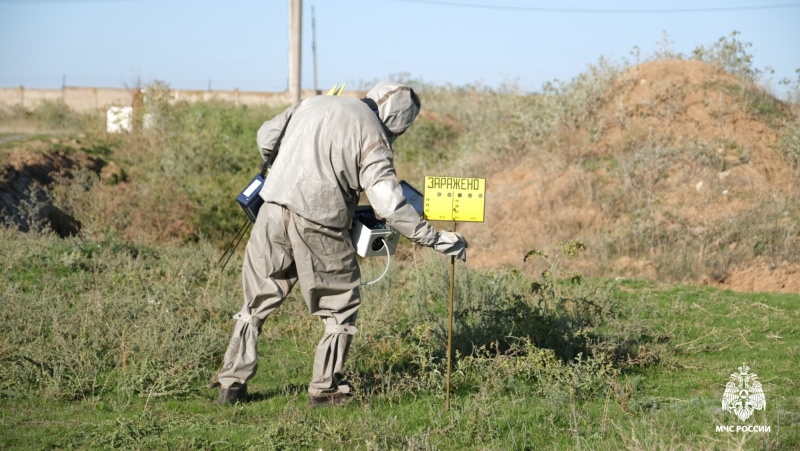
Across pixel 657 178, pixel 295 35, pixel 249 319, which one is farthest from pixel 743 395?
pixel 295 35

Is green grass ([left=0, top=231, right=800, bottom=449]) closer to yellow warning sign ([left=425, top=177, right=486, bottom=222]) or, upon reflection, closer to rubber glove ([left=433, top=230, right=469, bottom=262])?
rubber glove ([left=433, top=230, right=469, bottom=262])

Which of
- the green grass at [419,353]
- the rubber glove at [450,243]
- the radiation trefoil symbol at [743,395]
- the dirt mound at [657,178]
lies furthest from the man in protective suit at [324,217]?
the dirt mound at [657,178]

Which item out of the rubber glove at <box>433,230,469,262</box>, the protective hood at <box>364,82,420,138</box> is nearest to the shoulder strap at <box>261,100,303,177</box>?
the protective hood at <box>364,82,420,138</box>

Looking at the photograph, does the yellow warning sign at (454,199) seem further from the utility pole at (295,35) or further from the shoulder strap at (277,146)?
the utility pole at (295,35)

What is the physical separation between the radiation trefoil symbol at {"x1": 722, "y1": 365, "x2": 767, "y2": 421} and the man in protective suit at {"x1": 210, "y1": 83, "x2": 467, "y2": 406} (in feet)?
6.41

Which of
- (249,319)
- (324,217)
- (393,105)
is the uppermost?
(393,105)

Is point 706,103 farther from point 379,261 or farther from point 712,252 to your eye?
point 379,261

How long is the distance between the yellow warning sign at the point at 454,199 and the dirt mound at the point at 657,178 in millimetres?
7014

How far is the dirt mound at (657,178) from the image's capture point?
12.7 meters

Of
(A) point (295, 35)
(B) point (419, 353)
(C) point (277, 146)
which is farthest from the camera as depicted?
(A) point (295, 35)

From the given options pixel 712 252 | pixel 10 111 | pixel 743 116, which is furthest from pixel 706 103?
pixel 10 111

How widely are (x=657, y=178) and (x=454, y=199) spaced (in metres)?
9.53

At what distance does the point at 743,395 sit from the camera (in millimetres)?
5766

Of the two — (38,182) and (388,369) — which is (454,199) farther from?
(38,182)
